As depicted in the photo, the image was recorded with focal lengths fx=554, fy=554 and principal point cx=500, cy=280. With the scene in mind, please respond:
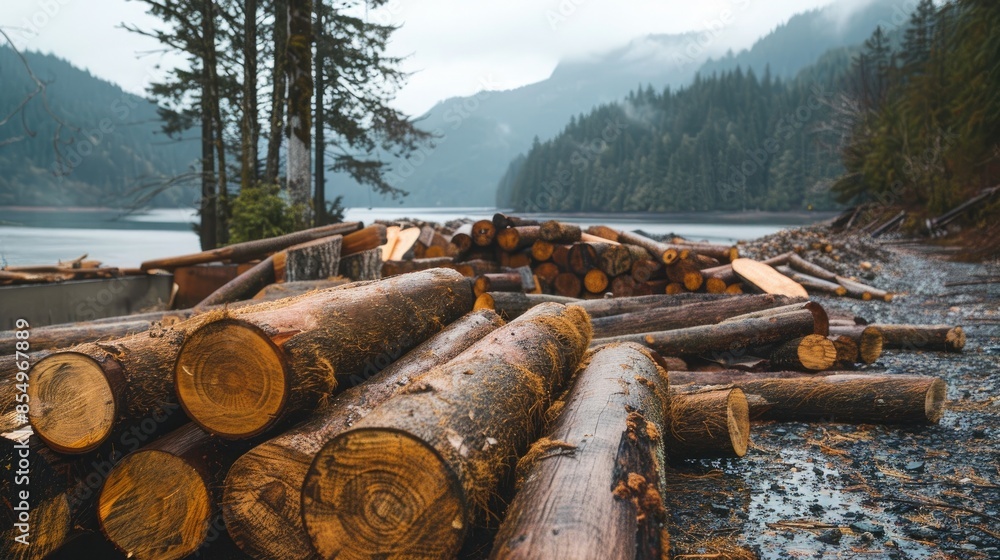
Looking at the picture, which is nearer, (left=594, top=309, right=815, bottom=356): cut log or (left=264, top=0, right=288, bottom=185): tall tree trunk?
(left=594, top=309, right=815, bottom=356): cut log

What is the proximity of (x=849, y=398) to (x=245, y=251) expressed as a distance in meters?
7.59

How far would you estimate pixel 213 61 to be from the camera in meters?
14.1

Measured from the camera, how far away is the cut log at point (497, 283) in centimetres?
676

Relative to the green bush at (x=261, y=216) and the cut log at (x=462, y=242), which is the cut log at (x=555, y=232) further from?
the green bush at (x=261, y=216)

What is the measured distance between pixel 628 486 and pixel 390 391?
1234 millimetres

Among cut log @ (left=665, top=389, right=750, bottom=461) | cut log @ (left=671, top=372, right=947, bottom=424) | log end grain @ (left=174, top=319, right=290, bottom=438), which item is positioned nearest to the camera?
log end grain @ (left=174, top=319, right=290, bottom=438)

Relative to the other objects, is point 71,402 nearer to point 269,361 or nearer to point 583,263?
point 269,361

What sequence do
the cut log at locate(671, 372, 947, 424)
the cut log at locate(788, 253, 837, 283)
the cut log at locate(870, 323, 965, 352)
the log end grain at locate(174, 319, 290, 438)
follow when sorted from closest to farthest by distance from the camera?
the log end grain at locate(174, 319, 290, 438)
the cut log at locate(671, 372, 947, 424)
the cut log at locate(870, 323, 965, 352)
the cut log at locate(788, 253, 837, 283)

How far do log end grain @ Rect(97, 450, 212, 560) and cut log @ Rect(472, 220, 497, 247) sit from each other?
280 inches

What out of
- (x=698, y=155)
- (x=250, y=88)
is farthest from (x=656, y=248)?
(x=698, y=155)

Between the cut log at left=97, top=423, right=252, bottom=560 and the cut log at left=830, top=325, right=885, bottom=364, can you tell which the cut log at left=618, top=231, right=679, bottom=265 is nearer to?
the cut log at left=830, top=325, right=885, bottom=364

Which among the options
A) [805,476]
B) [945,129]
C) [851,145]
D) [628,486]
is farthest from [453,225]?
[851,145]

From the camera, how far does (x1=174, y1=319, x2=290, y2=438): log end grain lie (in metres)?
2.18

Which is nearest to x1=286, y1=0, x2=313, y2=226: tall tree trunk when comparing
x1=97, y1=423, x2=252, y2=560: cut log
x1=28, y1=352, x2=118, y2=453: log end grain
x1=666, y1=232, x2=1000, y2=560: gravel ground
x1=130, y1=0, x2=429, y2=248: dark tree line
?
x1=130, y1=0, x2=429, y2=248: dark tree line
